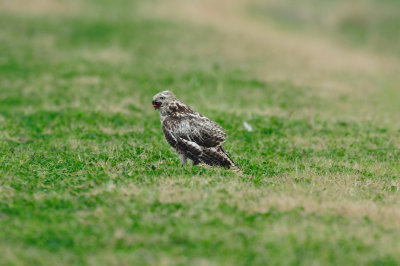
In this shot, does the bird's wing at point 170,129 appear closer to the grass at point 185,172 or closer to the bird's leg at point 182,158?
the bird's leg at point 182,158

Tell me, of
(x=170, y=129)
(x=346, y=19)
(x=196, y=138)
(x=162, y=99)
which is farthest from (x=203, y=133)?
(x=346, y=19)

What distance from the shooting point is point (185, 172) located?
11.1 metres

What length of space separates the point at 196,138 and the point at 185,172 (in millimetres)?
800

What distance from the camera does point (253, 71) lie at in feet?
90.6

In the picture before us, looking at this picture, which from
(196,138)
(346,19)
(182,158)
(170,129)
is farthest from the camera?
(346,19)

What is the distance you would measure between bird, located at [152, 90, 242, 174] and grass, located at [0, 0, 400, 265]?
38cm

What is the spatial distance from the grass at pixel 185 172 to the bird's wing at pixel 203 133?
2.17 feet

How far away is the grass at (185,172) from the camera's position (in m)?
7.66

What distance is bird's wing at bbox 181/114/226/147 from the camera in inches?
445

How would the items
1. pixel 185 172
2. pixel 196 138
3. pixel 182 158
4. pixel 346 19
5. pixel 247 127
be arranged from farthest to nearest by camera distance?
1. pixel 346 19
2. pixel 247 127
3. pixel 182 158
4. pixel 196 138
5. pixel 185 172

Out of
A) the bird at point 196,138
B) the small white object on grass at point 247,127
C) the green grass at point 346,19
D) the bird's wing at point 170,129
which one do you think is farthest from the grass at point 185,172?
the green grass at point 346,19

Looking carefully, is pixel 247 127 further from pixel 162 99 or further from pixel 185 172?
pixel 185 172

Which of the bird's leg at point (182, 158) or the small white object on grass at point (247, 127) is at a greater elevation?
the bird's leg at point (182, 158)

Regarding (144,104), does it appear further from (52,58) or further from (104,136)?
(52,58)
